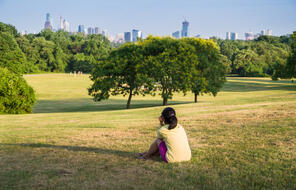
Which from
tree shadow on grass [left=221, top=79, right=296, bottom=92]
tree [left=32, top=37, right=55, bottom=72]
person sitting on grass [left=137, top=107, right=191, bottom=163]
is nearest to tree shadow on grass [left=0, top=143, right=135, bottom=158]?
person sitting on grass [left=137, top=107, right=191, bottom=163]

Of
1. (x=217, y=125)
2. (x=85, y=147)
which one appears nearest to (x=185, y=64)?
(x=217, y=125)

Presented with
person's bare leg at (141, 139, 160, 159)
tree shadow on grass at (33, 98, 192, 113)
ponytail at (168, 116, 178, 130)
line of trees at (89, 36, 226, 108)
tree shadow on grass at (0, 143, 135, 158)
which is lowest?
tree shadow on grass at (33, 98, 192, 113)

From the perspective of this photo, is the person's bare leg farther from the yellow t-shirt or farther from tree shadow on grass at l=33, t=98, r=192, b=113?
tree shadow on grass at l=33, t=98, r=192, b=113

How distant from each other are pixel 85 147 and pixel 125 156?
1.97 metres

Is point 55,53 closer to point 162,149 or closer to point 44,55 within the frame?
point 44,55

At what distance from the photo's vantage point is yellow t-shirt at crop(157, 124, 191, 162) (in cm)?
733

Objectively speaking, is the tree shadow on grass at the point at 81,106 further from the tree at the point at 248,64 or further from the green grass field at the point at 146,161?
the tree at the point at 248,64

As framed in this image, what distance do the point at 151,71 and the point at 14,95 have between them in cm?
1497

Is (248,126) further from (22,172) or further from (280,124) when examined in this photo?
(22,172)

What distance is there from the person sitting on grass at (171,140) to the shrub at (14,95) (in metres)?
24.1

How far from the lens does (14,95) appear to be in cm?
2783

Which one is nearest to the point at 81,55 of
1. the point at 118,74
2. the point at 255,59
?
the point at 255,59

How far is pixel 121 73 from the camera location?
3431cm

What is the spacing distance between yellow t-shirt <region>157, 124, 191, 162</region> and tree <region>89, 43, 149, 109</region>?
2479cm
